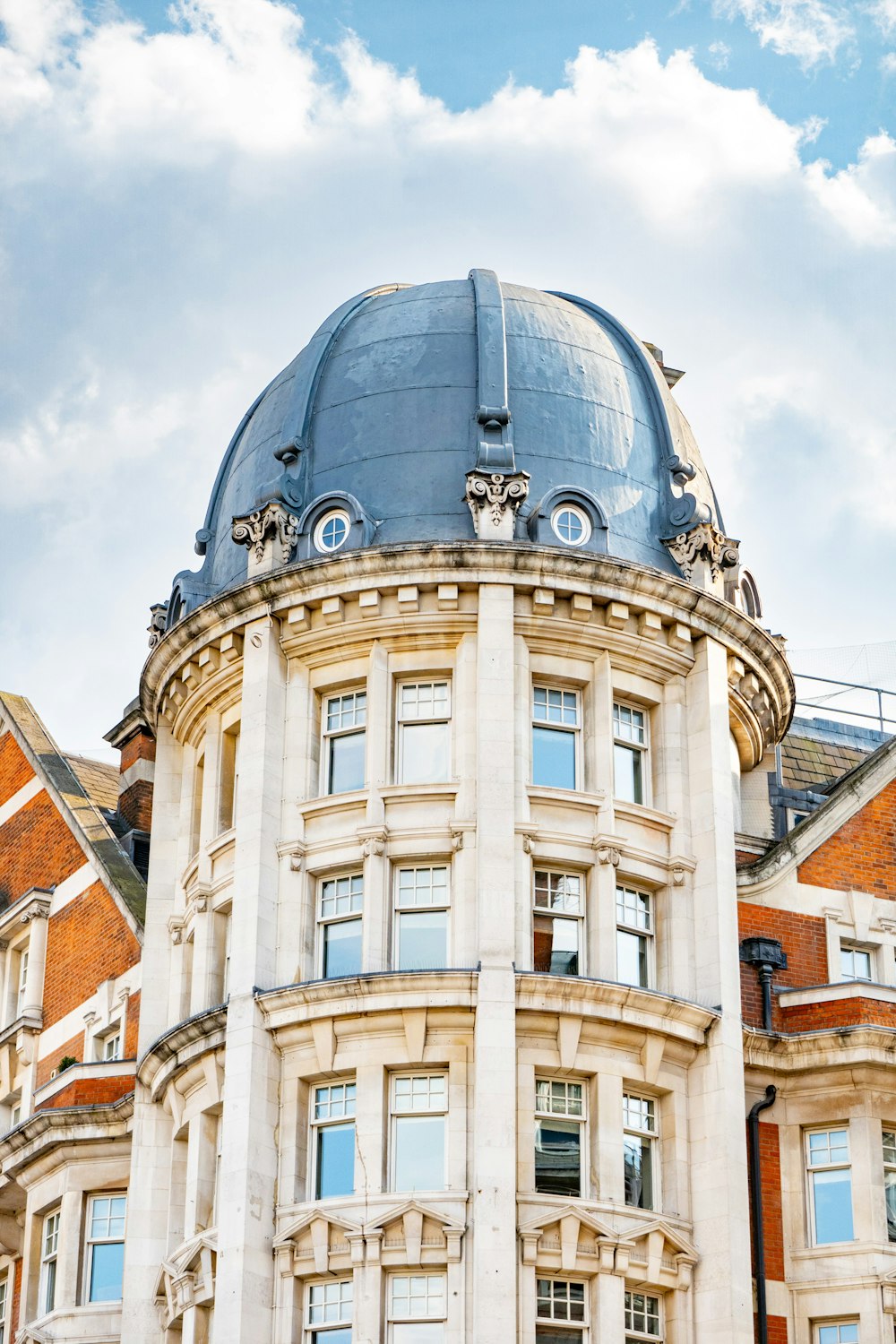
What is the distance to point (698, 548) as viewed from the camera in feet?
148

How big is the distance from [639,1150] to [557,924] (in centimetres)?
383

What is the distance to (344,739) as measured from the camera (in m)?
43.5

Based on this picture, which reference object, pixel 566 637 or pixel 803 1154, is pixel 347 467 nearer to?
pixel 566 637

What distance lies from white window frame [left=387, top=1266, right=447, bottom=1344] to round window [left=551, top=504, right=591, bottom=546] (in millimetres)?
12734

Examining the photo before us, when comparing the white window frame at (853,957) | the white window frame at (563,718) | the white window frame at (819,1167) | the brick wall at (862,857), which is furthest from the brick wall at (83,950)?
the white window frame at (819,1167)

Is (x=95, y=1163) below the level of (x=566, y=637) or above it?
below

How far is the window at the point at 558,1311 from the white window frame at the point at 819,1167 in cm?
510

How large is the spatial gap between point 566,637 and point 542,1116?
8319mm

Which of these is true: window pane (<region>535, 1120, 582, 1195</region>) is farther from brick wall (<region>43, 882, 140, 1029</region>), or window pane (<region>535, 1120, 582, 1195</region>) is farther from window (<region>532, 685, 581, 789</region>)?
brick wall (<region>43, 882, 140, 1029</region>)

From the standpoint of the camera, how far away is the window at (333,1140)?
4000 cm

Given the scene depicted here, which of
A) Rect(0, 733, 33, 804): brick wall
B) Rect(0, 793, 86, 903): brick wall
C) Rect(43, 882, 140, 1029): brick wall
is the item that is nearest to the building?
Rect(43, 882, 140, 1029): brick wall

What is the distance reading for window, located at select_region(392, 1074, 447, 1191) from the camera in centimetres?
3947

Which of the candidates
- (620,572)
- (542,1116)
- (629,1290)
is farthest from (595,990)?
(620,572)

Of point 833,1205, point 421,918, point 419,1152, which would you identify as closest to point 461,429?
point 421,918
